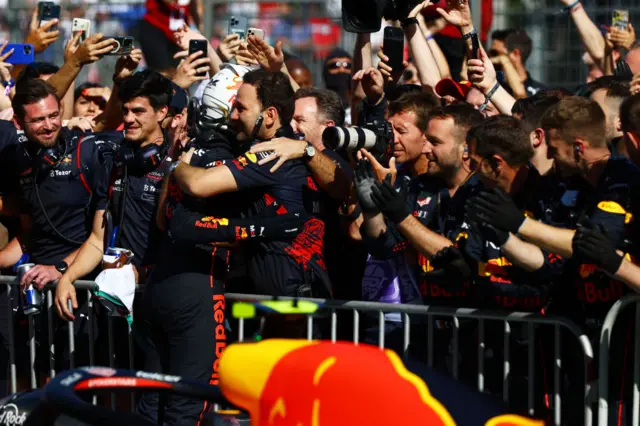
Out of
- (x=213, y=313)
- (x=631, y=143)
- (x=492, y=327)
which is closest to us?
(x=631, y=143)

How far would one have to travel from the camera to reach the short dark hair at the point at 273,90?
6.29 metres

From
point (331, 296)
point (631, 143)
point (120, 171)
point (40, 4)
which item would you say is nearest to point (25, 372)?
point (120, 171)

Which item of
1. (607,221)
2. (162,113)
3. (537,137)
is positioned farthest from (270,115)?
(607,221)

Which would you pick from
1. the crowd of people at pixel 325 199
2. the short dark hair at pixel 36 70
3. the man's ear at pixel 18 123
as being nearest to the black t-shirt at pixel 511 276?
the crowd of people at pixel 325 199

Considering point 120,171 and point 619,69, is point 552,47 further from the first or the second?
point 120,171

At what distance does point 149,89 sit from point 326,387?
3636 mm

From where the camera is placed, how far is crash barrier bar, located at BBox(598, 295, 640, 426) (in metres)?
5.14

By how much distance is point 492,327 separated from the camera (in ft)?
18.9

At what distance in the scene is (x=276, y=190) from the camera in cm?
620

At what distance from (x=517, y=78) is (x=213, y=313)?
3619 mm

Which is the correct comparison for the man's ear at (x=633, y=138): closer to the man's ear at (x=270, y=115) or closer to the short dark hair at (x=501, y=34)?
the man's ear at (x=270, y=115)

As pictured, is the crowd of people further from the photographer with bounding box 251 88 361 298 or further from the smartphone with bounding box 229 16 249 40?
the smartphone with bounding box 229 16 249 40

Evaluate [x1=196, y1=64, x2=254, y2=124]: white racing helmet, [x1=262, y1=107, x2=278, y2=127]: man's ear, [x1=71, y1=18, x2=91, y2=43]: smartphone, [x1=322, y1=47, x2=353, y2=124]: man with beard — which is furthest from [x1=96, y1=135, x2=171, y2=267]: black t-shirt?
[x1=322, y1=47, x2=353, y2=124]: man with beard

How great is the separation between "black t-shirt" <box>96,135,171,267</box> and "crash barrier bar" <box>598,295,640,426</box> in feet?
8.89
